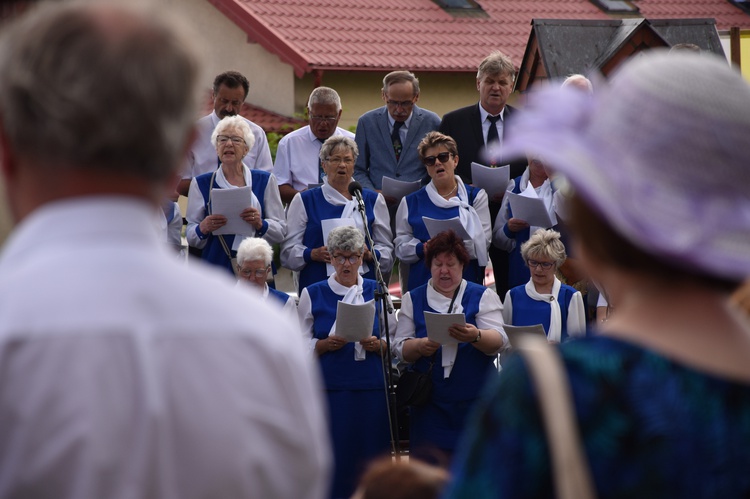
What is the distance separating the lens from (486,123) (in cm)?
919

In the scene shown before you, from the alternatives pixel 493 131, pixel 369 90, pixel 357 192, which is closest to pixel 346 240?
pixel 357 192

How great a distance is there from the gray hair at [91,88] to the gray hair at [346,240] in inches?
251

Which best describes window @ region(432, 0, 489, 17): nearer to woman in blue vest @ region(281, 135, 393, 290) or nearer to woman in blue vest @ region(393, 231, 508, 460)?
woman in blue vest @ region(281, 135, 393, 290)

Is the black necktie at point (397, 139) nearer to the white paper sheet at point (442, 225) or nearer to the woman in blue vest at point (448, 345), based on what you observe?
the white paper sheet at point (442, 225)

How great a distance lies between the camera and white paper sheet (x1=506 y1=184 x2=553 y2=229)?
8320 mm

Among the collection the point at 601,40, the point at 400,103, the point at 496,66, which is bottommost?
the point at 400,103

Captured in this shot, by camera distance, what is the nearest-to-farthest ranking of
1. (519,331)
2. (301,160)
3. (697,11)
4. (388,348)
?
(388,348), (519,331), (301,160), (697,11)

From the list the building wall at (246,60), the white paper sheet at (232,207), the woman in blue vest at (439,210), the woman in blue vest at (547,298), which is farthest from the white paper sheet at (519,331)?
the building wall at (246,60)

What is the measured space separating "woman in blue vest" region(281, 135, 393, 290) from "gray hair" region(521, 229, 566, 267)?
41.3 inches

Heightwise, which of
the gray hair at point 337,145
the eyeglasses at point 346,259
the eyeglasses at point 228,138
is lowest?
the eyeglasses at point 346,259

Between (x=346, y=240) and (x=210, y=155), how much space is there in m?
1.61

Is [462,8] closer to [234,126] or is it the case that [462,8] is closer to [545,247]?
[234,126]

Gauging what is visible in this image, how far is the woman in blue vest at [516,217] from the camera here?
8.56 metres

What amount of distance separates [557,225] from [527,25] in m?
16.2
